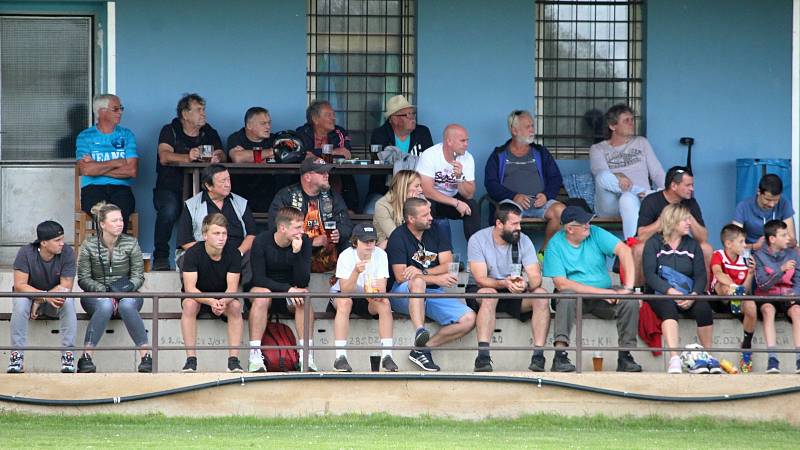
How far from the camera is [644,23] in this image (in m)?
17.5

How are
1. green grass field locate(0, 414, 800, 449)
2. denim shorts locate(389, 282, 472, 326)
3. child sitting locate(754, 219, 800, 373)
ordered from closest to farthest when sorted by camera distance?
green grass field locate(0, 414, 800, 449) < denim shorts locate(389, 282, 472, 326) < child sitting locate(754, 219, 800, 373)

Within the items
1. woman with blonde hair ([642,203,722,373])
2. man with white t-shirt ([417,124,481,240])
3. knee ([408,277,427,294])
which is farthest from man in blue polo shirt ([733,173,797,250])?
knee ([408,277,427,294])

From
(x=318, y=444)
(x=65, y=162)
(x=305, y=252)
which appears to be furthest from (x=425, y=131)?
(x=318, y=444)

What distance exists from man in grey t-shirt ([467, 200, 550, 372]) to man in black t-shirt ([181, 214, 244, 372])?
2.16 meters

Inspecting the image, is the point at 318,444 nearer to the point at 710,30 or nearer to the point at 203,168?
the point at 203,168

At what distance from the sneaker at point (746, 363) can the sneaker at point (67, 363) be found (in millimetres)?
6055

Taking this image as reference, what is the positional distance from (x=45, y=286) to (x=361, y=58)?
443 centimetres

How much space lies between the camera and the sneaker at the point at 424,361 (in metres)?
14.6

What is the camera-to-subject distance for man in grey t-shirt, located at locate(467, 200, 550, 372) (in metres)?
14.7

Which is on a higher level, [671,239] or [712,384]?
[671,239]

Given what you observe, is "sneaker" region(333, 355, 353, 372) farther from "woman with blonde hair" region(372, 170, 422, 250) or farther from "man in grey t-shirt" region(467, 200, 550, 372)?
"woman with blonde hair" region(372, 170, 422, 250)

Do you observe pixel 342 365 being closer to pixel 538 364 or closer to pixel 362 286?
pixel 362 286

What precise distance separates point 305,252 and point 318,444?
9.27 ft

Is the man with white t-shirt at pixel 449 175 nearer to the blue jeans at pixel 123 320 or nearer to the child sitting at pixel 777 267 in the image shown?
the child sitting at pixel 777 267
